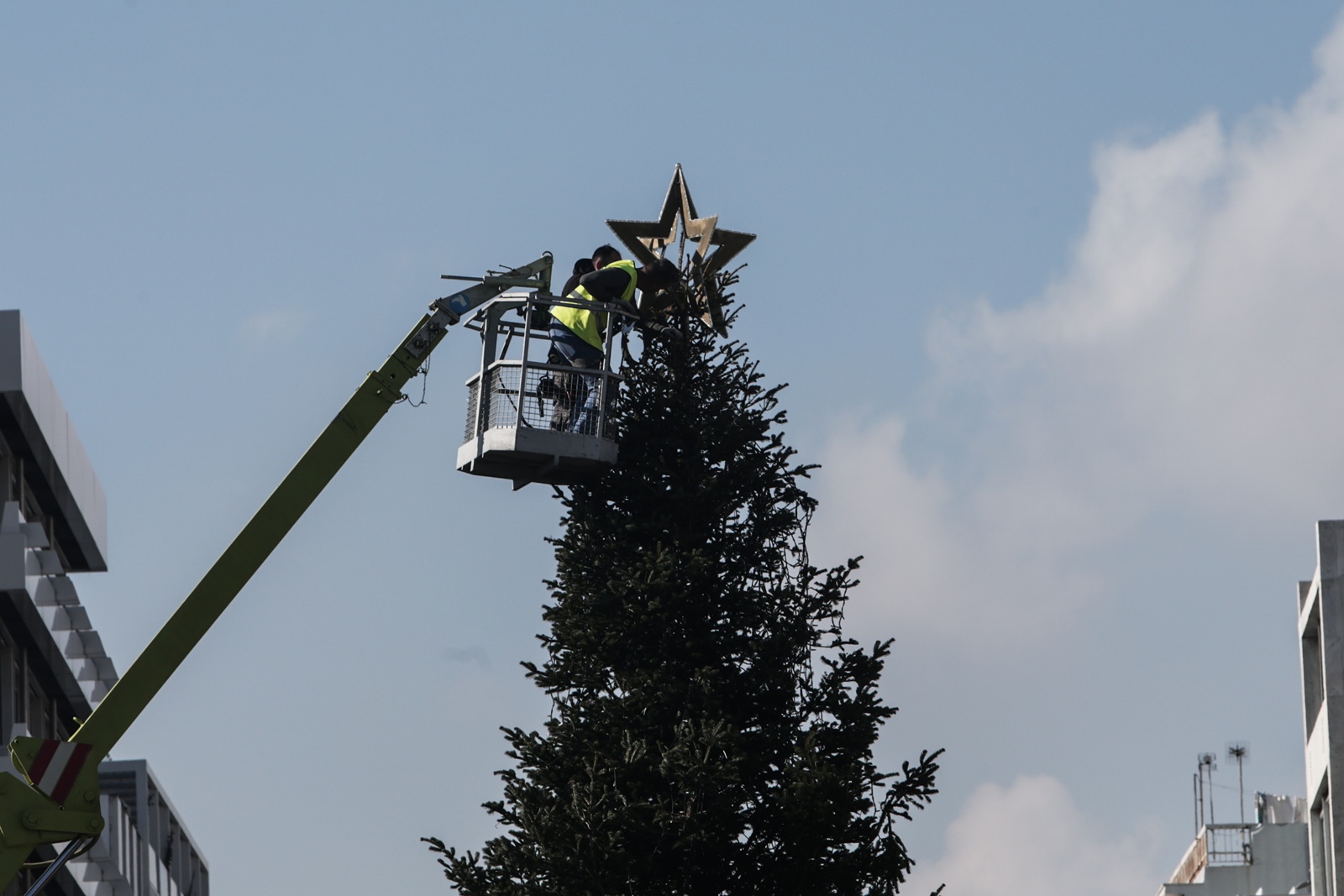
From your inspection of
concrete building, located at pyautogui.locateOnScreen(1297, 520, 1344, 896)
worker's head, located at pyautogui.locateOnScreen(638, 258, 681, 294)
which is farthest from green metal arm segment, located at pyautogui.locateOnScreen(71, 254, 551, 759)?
concrete building, located at pyautogui.locateOnScreen(1297, 520, 1344, 896)

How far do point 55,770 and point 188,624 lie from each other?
6.43ft

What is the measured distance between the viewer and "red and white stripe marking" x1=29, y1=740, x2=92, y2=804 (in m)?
20.2

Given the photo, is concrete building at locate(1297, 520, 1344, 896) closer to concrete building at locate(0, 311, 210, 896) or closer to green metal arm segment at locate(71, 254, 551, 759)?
green metal arm segment at locate(71, 254, 551, 759)

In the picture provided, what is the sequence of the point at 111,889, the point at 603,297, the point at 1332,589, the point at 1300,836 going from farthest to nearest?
the point at 1300,836 → the point at 111,889 → the point at 1332,589 → the point at 603,297

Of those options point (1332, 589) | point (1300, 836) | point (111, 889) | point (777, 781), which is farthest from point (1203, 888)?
point (777, 781)

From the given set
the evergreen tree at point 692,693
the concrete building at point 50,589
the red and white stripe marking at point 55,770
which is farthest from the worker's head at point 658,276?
the concrete building at point 50,589

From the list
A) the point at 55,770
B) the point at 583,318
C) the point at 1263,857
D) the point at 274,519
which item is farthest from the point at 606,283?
the point at 1263,857

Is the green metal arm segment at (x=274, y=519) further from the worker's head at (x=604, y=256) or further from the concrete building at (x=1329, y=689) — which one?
the concrete building at (x=1329, y=689)

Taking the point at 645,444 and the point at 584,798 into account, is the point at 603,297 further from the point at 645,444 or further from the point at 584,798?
the point at 584,798

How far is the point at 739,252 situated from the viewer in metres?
24.2

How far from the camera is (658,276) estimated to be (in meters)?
23.7

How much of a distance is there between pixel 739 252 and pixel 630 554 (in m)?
3.73

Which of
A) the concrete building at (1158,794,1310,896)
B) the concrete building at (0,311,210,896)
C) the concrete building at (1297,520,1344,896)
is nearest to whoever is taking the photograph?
the concrete building at (1297,520,1344,896)

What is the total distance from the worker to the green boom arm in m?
0.78
